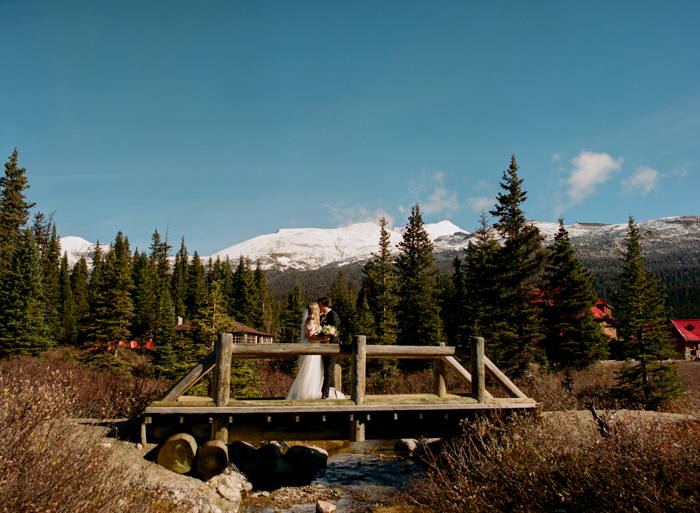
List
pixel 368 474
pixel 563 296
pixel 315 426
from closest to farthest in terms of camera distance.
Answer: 1. pixel 315 426
2. pixel 368 474
3. pixel 563 296

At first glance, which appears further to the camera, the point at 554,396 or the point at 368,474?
the point at 554,396

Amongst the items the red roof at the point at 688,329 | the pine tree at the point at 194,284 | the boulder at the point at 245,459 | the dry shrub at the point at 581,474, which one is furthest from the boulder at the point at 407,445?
the red roof at the point at 688,329

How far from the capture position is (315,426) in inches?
347

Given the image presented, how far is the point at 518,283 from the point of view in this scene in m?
25.4

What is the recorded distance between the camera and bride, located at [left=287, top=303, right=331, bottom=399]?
1001 centimetres

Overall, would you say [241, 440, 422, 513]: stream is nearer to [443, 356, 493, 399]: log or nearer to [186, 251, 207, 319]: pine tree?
[443, 356, 493, 399]: log

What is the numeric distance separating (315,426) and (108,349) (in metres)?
35.7

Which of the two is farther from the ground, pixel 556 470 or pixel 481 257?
pixel 481 257

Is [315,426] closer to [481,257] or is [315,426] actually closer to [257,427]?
[257,427]

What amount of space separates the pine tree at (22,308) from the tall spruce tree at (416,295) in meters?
29.2

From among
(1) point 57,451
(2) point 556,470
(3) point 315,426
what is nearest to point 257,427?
(3) point 315,426

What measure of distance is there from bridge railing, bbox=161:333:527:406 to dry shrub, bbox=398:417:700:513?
1329mm

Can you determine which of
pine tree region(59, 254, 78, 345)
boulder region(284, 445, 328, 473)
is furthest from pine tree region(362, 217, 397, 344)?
pine tree region(59, 254, 78, 345)

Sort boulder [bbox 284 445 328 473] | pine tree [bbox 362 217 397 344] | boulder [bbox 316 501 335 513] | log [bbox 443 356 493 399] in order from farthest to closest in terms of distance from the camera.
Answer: pine tree [bbox 362 217 397 344] < boulder [bbox 284 445 328 473] < boulder [bbox 316 501 335 513] < log [bbox 443 356 493 399]
